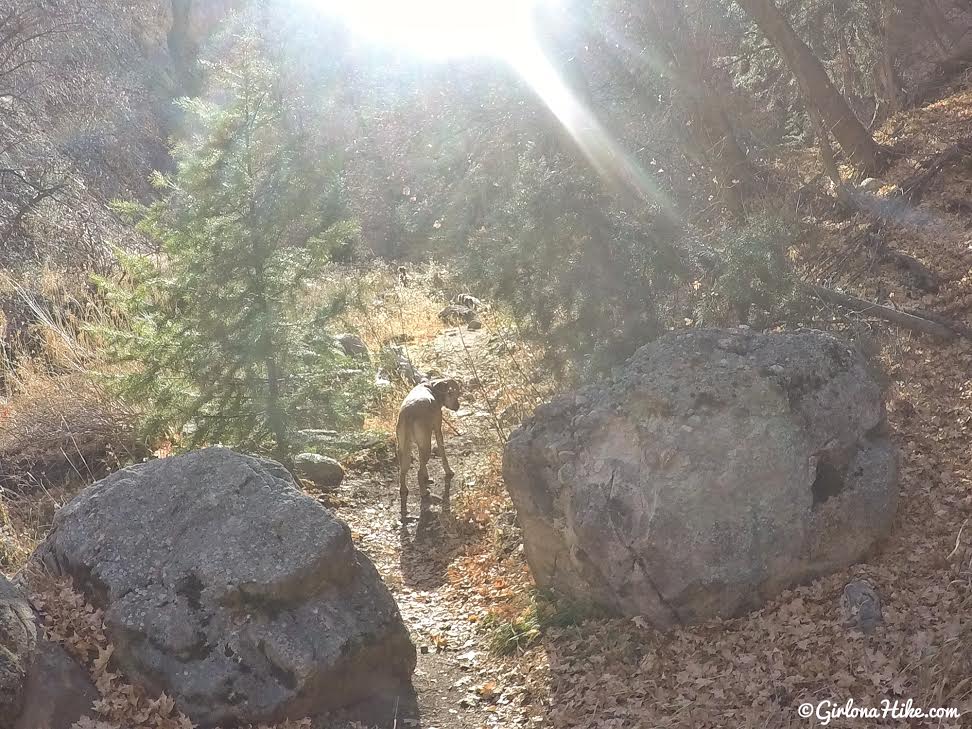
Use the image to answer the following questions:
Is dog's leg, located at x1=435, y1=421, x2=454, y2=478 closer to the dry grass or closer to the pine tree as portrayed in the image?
the pine tree

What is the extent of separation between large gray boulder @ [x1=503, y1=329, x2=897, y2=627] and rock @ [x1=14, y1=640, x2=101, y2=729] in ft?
10.5

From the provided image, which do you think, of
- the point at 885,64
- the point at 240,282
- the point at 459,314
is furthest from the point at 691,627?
the point at 885,64

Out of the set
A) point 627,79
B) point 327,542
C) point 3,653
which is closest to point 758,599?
point 327,542

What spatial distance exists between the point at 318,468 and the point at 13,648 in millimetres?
4781

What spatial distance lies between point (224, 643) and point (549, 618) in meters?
2.33

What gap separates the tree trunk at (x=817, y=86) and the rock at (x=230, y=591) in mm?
8556

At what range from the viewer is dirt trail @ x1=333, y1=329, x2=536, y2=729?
17.9 feet

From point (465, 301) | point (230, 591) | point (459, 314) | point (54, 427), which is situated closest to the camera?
point (230, 591)

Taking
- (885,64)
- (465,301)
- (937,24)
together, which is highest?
(937,24)

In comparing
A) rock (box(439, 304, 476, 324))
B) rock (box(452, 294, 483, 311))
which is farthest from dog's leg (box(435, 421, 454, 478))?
rock (box(439, 304, 476, 324))

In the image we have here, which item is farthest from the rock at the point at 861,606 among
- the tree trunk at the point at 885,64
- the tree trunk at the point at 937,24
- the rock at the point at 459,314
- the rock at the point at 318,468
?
the tree trunk at the point at 937,24

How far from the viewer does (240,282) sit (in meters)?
7.86

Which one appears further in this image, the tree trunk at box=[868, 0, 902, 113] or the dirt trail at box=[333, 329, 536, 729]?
the tree trunk at box=[868, 0, 902, 113]

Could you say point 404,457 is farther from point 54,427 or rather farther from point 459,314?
point 459,314
